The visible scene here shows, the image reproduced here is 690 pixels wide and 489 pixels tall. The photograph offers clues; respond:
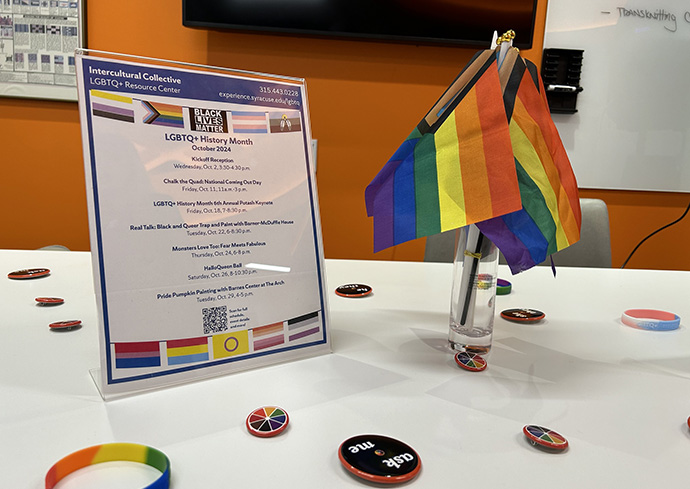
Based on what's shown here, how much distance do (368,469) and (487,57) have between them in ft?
1.55

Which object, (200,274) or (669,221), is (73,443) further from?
(669,221)

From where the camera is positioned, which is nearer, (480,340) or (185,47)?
(480,340)

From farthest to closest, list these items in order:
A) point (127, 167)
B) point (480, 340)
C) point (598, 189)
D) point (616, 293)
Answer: point (598, 189) → point (616, 293) → point (480, 340) → point (127, 167)

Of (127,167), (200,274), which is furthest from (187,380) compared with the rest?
(127,167)

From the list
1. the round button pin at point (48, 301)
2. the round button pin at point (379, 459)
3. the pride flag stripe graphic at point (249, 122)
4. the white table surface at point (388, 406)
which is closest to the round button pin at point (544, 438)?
the white table surface at point (388, 406)

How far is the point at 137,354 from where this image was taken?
53cm

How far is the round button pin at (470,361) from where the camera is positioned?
0.61 m

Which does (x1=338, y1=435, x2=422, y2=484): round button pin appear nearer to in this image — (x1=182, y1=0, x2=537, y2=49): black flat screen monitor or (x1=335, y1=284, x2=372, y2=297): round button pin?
(x1=335, y1=284, x2=372, y2=297): round button pin

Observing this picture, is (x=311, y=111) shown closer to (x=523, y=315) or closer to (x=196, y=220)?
(x=523, y=315)

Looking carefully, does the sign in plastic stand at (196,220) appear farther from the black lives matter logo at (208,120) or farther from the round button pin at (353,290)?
the round button pin at (353,290)

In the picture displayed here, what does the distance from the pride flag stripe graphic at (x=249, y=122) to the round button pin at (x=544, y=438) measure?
447 millimetres

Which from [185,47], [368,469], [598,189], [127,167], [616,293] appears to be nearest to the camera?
[368,469]

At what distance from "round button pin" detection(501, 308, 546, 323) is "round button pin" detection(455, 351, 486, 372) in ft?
0.64

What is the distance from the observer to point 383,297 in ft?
3.07
